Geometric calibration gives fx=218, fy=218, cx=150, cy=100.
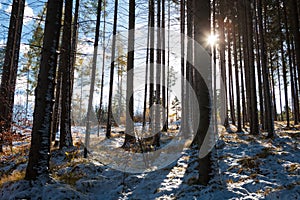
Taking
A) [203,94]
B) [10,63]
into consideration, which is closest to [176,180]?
[203,94]

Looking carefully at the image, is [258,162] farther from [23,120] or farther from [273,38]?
[273,38]

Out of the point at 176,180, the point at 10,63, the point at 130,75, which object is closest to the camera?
the point at 176,180

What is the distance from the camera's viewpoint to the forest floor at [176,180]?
177 inches

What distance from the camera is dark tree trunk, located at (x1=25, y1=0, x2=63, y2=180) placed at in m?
4.86

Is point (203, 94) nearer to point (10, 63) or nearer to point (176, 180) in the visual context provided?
point (176, 180)

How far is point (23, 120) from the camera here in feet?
33.3

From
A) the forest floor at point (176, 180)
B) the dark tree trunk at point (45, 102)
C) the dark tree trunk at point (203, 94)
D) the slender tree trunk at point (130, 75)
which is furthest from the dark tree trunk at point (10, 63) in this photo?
the dark tree trunk at point (203, 94)

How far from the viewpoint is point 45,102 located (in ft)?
16.3

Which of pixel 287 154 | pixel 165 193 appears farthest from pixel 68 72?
pixel 287 154

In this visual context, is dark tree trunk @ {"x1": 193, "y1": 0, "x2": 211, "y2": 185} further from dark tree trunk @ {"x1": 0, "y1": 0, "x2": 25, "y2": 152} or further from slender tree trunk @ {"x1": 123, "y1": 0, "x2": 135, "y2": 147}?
dark tree trunk @ {"x1": 0, "y1": 0, "x2": 25, "y2": 152}

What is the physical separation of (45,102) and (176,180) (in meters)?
3.86

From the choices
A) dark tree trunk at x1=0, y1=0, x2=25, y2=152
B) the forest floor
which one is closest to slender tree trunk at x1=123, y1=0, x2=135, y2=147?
the forest floor

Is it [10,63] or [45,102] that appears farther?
[10,63]

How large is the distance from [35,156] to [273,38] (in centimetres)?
1862
